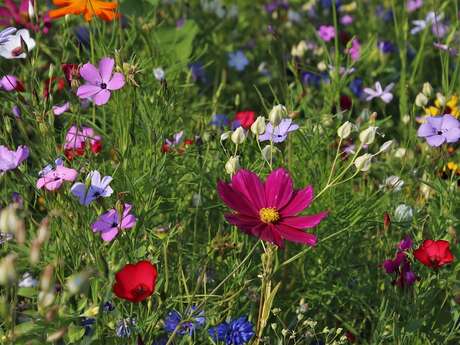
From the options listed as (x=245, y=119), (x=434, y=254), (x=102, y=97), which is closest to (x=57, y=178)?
(x=102, y=97)

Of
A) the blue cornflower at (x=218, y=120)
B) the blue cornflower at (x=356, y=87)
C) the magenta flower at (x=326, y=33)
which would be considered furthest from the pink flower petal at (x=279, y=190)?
the magenta flower at (x=326, y=33)

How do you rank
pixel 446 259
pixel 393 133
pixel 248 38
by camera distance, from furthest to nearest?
pixel 248 38
pixel 393 133
pixel 446 259

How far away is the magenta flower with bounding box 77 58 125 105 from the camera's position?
1.51m

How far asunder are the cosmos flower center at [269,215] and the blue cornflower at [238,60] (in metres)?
1.46

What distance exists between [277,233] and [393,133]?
57.5 inches

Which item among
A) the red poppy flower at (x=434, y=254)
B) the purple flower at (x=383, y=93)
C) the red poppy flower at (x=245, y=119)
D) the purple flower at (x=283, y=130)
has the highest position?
the purple flower at (x=283, y=130)

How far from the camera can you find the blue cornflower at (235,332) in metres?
1.48

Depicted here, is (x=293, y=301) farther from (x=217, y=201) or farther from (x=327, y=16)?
(x=327, y=16)

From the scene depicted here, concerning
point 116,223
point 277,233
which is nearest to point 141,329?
point 116,223

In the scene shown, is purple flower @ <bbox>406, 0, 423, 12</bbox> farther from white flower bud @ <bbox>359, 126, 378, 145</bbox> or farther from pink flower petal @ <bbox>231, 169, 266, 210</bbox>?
pink flower petal @ <bbox>231, 169, 266, 210</bbox>

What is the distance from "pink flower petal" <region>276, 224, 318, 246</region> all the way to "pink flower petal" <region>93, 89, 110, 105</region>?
405mm

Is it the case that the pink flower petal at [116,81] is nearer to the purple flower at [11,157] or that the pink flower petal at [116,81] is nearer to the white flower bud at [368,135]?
the purple flower at [11,157]

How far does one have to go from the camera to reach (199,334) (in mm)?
1585

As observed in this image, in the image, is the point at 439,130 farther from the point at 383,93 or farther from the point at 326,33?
the point at 326,33
